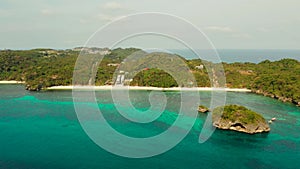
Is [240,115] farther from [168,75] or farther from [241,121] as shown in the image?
[168,75]

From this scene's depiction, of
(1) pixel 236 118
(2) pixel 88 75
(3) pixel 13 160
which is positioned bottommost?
(3) pixel 13 160

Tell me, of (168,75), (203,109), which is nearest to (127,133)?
(203,109)

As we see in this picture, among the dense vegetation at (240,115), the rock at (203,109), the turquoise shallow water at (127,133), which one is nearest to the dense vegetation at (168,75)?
the turquoise shallow water at (127,133)

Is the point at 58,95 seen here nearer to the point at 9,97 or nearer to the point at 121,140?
the point at 9,97

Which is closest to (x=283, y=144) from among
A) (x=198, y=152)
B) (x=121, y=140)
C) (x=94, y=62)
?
(x=198, y=152)

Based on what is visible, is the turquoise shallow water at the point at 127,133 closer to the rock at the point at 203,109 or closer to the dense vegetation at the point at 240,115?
the dense vegetation at the point at 240,115

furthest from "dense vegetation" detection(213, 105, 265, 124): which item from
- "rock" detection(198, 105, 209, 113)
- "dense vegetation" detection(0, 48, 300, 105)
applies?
"dense vegetation" detection(0, 48, 300, 105)
